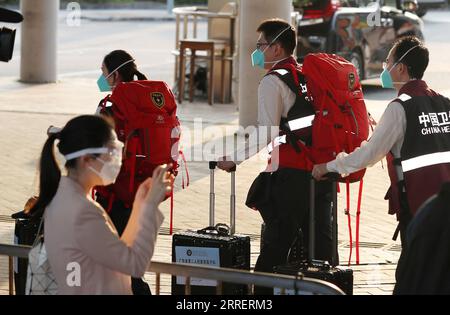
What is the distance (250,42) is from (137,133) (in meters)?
8.27

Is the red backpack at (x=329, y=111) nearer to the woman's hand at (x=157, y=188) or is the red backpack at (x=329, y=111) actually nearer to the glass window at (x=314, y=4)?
the woman's hand at (x=157, y=188)

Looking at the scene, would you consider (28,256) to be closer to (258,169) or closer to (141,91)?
(141,91)

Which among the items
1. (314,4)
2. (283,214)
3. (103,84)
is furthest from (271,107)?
(314,4)

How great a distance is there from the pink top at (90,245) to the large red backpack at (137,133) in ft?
7.82

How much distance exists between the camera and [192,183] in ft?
41.6

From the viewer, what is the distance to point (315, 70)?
7707 millimetres

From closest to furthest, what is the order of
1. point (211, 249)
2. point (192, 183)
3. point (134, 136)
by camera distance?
point (211, 249) < point (134, 136) < point (192, 183)

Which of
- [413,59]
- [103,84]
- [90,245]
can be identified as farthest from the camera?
[103,84]

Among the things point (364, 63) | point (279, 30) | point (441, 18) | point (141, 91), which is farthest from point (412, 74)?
point (441, 18)

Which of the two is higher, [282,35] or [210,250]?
[282,35]

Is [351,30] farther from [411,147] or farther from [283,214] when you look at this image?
[411,147]

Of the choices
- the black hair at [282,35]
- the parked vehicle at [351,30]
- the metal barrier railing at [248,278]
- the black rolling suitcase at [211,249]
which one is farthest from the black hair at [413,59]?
the parked vehicle at [351,30]

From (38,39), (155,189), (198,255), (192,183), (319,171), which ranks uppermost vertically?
(155,189)

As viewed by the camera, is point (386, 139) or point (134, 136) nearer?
point (386, 139)
